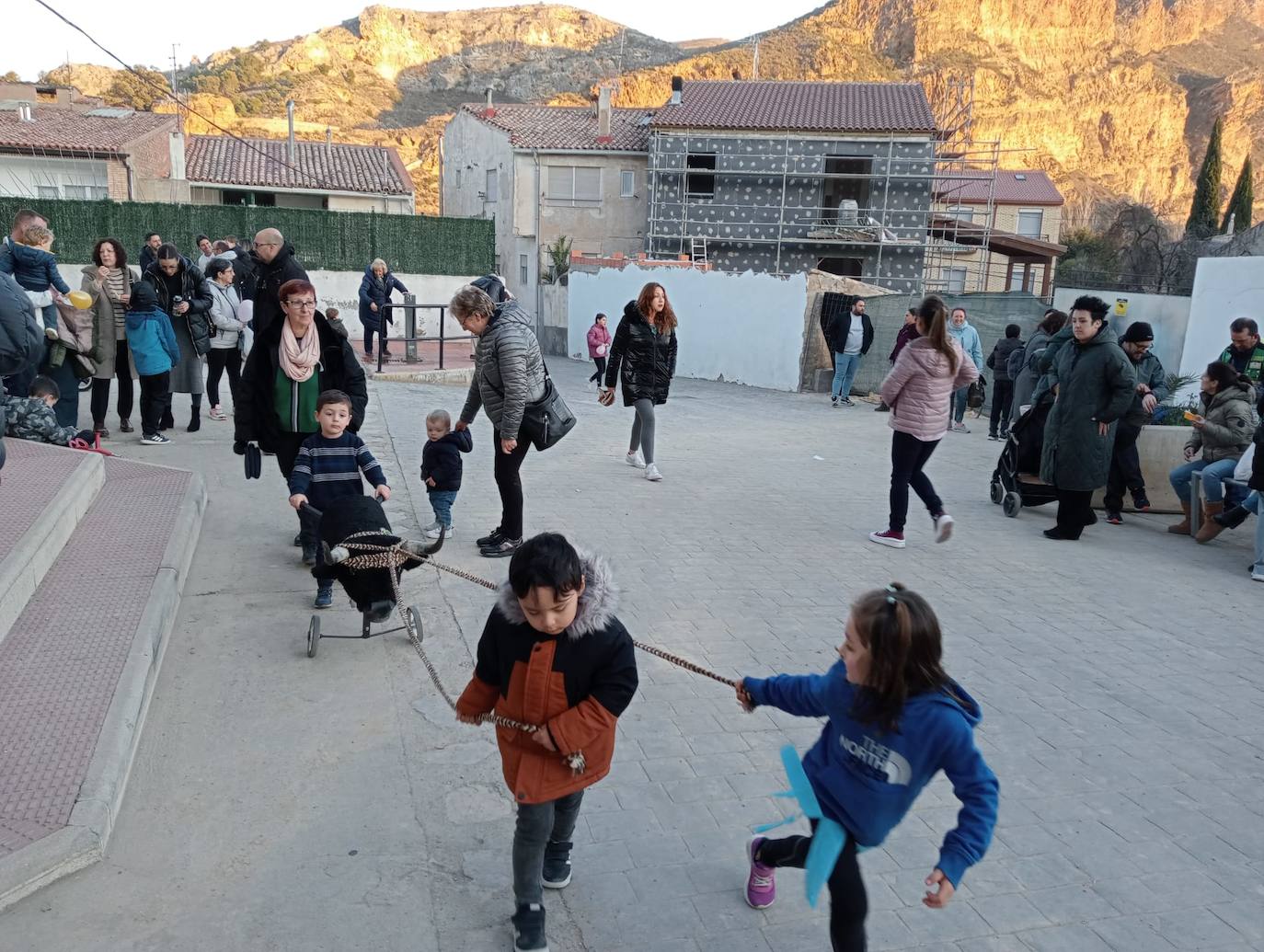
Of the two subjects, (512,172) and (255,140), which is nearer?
(512,172)

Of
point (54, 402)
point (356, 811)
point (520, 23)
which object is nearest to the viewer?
point (356, 811)

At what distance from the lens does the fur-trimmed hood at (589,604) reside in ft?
8.36

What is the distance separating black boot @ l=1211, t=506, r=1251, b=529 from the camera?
7.34 meters

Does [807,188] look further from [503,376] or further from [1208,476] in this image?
[503,376]

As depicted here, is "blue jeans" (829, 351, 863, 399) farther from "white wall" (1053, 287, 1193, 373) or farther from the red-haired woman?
the red-haired woman

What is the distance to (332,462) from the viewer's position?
5043 millimetres

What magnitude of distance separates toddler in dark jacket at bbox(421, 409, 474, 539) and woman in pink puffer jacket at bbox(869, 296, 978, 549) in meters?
3.00

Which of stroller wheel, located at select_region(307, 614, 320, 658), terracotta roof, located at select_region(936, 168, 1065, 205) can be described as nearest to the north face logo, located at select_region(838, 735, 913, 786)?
stroller wheel, located at select_region(307, 614, 320, 658)

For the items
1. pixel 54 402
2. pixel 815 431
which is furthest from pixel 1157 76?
pixel 54 402

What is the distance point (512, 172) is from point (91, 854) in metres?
36.6

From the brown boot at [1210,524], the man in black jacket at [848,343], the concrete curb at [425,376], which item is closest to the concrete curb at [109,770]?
the brown boot at [1210,524]

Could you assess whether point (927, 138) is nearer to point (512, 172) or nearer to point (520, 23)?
point (512, 172)

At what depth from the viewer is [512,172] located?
3706cm

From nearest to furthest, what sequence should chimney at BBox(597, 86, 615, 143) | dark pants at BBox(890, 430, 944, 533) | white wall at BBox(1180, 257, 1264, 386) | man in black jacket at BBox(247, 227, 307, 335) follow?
man in black jacket at BBox(247, 227, 307, 335)
dark pants at BBox(890, 430, 944, 533)
white wall at BBox(1180, 257, 1264, 386)
chimney at BBox(597, 86, 615, 143)
